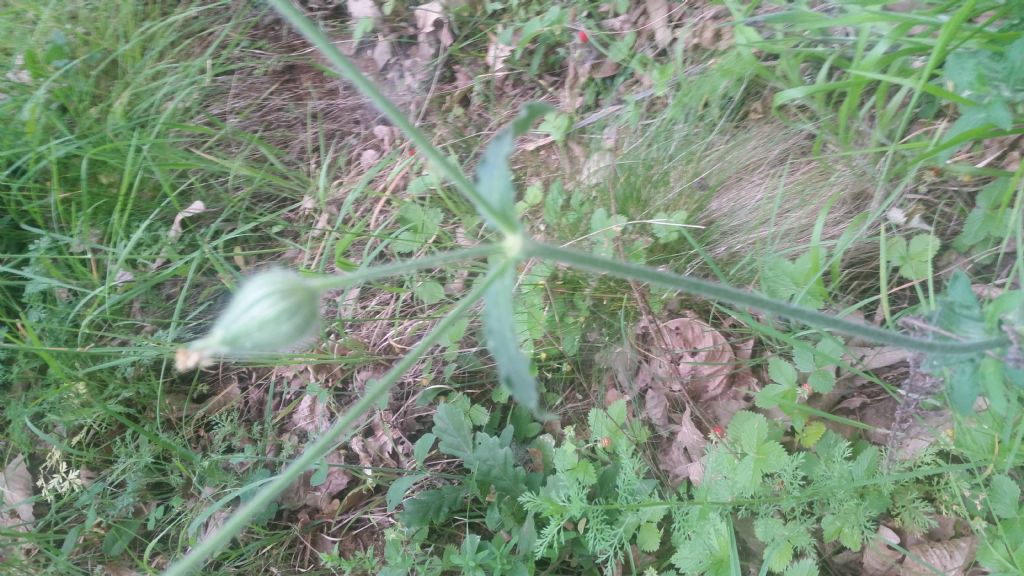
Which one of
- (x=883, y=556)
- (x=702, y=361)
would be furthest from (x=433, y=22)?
(x=883, y=556)

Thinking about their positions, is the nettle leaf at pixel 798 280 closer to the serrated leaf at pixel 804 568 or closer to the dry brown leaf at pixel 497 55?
the serrated leaf at pixel 804 568

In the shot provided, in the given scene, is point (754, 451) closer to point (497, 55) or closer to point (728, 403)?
point (728, 403)

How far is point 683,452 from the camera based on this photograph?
181 cm

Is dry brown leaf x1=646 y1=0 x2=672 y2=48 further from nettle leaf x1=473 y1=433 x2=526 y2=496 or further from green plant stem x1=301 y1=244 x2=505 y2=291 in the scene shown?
green plant stem x1=301 y1=244 x2=505 y2=291

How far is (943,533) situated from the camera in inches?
61.4

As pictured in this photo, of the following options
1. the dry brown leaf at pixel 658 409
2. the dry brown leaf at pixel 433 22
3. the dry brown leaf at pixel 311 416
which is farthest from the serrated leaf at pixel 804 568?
the dry brown leaf at pixel 433 22

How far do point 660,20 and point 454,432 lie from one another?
1.49 metres

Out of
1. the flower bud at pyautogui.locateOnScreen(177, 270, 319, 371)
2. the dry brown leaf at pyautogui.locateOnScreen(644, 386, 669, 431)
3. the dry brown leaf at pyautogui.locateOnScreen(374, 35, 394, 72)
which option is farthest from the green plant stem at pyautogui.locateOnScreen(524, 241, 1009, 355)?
the dry brown leaf at pyautogui.locateOnScreen(374, 35, 394, 72)

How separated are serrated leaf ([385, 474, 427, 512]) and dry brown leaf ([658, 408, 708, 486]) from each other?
641mm

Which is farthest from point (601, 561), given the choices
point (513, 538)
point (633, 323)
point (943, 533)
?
point (943, 533)

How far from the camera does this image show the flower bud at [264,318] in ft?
2.72

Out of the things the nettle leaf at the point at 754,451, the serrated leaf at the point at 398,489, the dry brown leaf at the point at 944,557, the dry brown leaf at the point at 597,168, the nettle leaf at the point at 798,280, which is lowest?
the dry brown leaf at the point at 944,557

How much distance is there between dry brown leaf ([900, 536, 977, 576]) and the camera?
4.97 feet

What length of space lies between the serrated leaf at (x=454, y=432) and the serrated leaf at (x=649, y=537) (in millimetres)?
464
